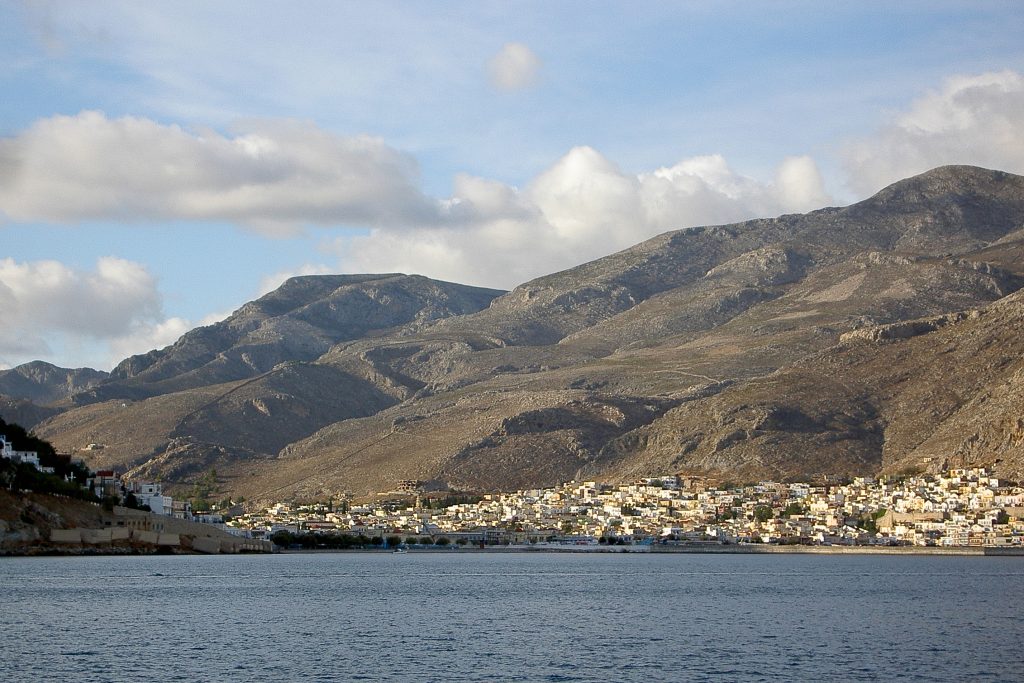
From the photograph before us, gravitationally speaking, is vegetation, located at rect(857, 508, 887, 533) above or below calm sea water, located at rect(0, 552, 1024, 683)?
above

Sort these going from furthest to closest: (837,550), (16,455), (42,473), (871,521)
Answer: (871,521), (837,550), (16,455), (42,473)

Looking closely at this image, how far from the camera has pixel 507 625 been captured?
79812mm

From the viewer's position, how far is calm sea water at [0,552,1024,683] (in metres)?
60.7

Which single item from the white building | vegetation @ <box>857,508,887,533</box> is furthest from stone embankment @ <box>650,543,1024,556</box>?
the white building

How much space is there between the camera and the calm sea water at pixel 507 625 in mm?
60656

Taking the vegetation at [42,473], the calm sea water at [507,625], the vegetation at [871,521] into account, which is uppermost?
the vegetation at [42,473]

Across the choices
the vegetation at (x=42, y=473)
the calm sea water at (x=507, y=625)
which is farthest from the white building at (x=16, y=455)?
the calm sea water at (x=507, y=625)

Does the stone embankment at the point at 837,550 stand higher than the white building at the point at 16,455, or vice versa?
the white building at the point at 16,455

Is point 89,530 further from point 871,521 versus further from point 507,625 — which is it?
point 871,521

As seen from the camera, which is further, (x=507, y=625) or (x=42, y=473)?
(x=42, y=473)

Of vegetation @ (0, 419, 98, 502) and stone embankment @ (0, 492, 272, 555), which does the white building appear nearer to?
vegetation @ (0, 419, 98, 502)

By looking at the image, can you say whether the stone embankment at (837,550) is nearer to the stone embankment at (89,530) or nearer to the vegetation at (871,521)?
the vegetation at (871,521)

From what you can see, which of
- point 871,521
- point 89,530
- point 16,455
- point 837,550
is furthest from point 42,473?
point 871,521

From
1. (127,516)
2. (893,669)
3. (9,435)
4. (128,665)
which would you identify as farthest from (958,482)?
(128,665)
